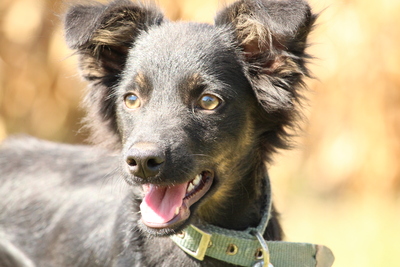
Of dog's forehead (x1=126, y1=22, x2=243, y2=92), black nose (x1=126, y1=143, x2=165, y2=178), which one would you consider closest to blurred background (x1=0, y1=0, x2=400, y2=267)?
dog's forehead (x1=126, y1=22, x2=243, y2=92)

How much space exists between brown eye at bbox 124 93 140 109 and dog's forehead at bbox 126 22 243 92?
5.5 inches

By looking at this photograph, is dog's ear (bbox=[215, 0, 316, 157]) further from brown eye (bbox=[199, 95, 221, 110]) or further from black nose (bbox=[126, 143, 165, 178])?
black nose (bbox=[126, 143, 165, 178])

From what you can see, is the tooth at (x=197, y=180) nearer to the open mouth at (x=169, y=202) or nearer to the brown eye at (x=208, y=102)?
the open mouth at (x=169, y=202)

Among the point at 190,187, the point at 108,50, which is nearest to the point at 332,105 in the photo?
the point at 108,50

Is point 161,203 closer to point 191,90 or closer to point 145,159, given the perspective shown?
point 145,159

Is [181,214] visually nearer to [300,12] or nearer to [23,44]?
[300,12]

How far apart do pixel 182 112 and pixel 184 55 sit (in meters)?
→ 0.43

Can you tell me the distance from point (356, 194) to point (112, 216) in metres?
4.80

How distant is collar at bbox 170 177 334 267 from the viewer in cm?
372

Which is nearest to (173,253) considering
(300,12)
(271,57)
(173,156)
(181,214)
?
(181,214)

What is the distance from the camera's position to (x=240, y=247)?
374cm

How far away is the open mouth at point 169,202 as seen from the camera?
3441mm

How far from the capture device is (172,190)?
3.59 meters

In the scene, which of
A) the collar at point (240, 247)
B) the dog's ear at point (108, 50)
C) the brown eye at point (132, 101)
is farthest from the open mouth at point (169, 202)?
the dog's ear at point (108, 50)
